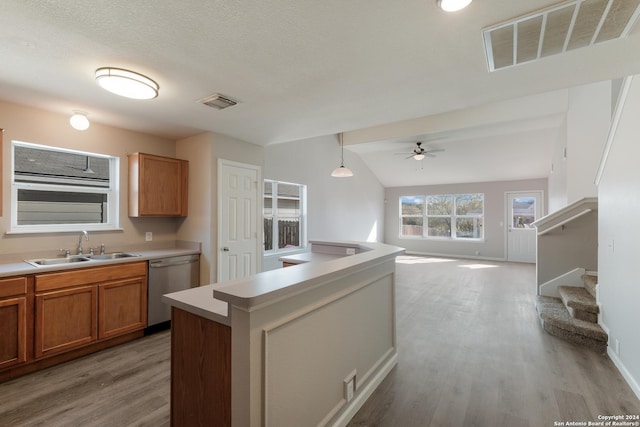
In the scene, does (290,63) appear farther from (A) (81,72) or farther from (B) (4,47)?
(B) (4,47)

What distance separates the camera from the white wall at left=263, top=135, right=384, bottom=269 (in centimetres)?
570

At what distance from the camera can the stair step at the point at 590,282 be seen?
11.4ft

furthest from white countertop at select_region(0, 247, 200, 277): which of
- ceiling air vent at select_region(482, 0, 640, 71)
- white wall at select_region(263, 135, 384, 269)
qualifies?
ceiling air vent at select_region(482, 0, 640, 71)

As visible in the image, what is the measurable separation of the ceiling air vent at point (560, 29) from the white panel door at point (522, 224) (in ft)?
25.0

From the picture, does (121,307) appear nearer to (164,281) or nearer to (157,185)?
(164,281)

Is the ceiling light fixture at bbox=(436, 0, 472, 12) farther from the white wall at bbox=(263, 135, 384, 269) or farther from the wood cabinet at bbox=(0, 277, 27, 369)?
the white wall at bbox=(263, 135, 384, 269)

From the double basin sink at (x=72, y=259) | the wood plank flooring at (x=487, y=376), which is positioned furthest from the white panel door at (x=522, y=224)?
the double basin sink at (x=72, y=259)

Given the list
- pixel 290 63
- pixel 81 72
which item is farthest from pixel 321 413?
pixel 81 72

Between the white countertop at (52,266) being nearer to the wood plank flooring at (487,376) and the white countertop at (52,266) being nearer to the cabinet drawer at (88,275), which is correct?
the cabinet drawer at (88,275)

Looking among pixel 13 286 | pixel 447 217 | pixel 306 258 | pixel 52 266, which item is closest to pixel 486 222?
pixel 447 217

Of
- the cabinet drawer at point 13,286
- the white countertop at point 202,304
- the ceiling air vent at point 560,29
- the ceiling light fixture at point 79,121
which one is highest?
the ceiling air vent at point 560,29

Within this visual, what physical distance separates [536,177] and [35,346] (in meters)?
10.3

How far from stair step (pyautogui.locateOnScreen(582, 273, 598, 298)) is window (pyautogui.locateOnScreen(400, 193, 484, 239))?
4.86 meters

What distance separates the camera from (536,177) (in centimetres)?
790
